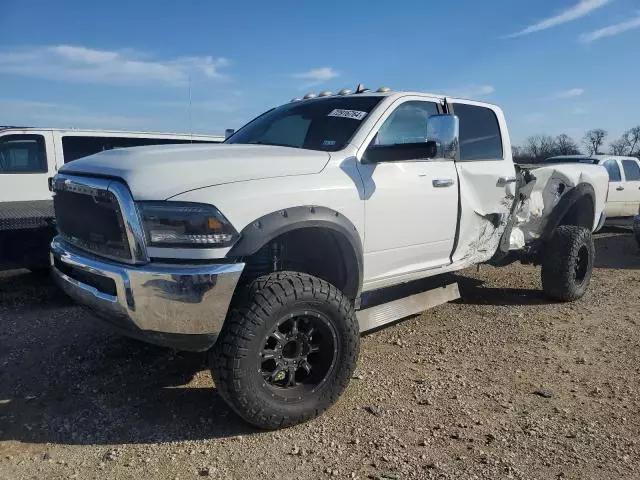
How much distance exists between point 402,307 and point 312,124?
5.25 feet

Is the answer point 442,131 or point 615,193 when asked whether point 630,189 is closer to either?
point 615,193

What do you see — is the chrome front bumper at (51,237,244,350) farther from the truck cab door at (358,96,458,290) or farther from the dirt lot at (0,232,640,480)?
the truck cab door at (358,96,458,290)

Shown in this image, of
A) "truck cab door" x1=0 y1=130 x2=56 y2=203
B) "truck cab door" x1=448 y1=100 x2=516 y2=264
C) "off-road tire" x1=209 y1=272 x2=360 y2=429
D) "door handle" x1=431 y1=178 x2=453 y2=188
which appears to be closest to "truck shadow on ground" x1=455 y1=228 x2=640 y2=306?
"truck cab door" x1=448 y1=100 x2=516 y2=264

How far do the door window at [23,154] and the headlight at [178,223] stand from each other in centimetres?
508

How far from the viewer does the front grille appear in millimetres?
3004

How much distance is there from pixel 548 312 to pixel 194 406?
3874mm

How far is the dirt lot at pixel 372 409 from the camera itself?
9.52ft

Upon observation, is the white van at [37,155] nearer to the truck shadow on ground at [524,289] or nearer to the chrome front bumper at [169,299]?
the chrome front bumper at [169,299]

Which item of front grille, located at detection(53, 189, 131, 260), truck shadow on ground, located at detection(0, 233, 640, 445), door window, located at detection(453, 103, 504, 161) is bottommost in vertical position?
truck shadow on ground, located at detection(0, 233, 640, 445)

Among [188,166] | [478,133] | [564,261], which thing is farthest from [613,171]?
[188,166]

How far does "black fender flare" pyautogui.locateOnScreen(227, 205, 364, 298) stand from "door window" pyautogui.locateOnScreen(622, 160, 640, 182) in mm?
11189

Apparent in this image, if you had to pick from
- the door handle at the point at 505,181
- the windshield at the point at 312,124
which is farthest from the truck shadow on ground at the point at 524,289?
the windshield at the point at 312,124

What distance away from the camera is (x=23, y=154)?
711 centimetres

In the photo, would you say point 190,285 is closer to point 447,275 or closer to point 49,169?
point 447,275
